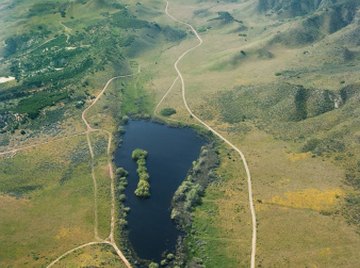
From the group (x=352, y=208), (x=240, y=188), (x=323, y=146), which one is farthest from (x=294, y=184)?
(x=323, y=146)

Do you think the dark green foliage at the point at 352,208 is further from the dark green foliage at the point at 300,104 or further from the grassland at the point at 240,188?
the dark green foliage at the point at 300,104

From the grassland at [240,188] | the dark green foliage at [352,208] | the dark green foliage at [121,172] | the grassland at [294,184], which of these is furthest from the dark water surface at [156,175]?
the dark green foliage at [352,208]

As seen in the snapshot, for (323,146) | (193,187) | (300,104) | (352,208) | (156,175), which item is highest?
(352,208)

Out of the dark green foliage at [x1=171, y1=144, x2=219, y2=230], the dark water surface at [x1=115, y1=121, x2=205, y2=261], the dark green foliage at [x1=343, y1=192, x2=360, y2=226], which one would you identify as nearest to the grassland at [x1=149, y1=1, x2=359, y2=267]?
the dark green foliage at [x1=343, y1=192, x2=360, y2=226]

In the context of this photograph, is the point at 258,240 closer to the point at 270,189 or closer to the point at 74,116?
the point at 270,189

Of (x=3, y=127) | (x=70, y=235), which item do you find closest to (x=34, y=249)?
(x=70, y=235)

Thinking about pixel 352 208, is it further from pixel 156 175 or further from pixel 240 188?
pixel 156 175
